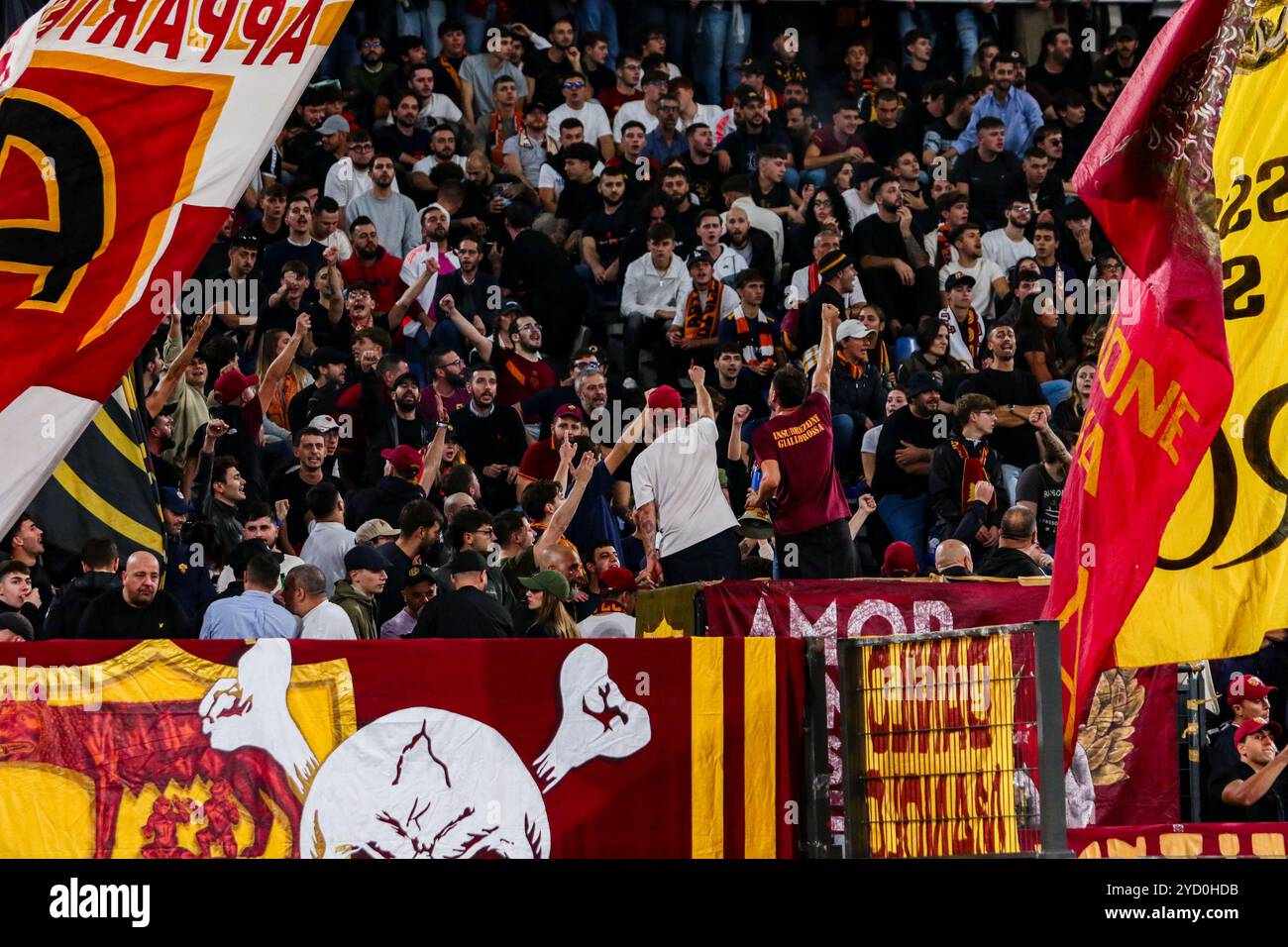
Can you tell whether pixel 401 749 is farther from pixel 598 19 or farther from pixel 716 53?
pixel 716 53

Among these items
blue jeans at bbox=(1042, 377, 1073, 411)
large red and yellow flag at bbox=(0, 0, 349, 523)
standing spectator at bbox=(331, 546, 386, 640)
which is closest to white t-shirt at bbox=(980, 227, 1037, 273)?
blue jeans at bbox=(1042, 377, 1073, 411)

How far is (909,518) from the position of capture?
12867 mm

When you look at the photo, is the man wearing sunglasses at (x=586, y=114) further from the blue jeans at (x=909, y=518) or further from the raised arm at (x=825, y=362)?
the blue jeans at (x=909, y=518)

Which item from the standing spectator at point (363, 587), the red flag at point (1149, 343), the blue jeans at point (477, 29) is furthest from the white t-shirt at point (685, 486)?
the blue jeans at point (477, 29)

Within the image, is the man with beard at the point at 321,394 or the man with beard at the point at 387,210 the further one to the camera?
the man with beard at the point at 387,210

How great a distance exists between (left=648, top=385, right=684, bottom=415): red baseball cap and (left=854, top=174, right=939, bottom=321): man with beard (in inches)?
136

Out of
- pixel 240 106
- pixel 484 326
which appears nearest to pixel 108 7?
pixel 240 106

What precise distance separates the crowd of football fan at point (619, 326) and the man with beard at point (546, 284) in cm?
3

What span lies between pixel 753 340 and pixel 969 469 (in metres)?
2.13

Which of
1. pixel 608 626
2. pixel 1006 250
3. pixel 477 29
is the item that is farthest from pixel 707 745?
pixel 477 29

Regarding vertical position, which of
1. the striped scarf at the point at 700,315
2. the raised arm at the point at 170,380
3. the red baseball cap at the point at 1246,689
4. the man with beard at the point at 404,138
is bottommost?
the red baseball cap at the point at 1246,689

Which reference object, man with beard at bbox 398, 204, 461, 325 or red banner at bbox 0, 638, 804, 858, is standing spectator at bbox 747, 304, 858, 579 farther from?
red banner at bbox 0, 638, 804, 858

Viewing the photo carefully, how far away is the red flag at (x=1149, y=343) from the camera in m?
5.71
